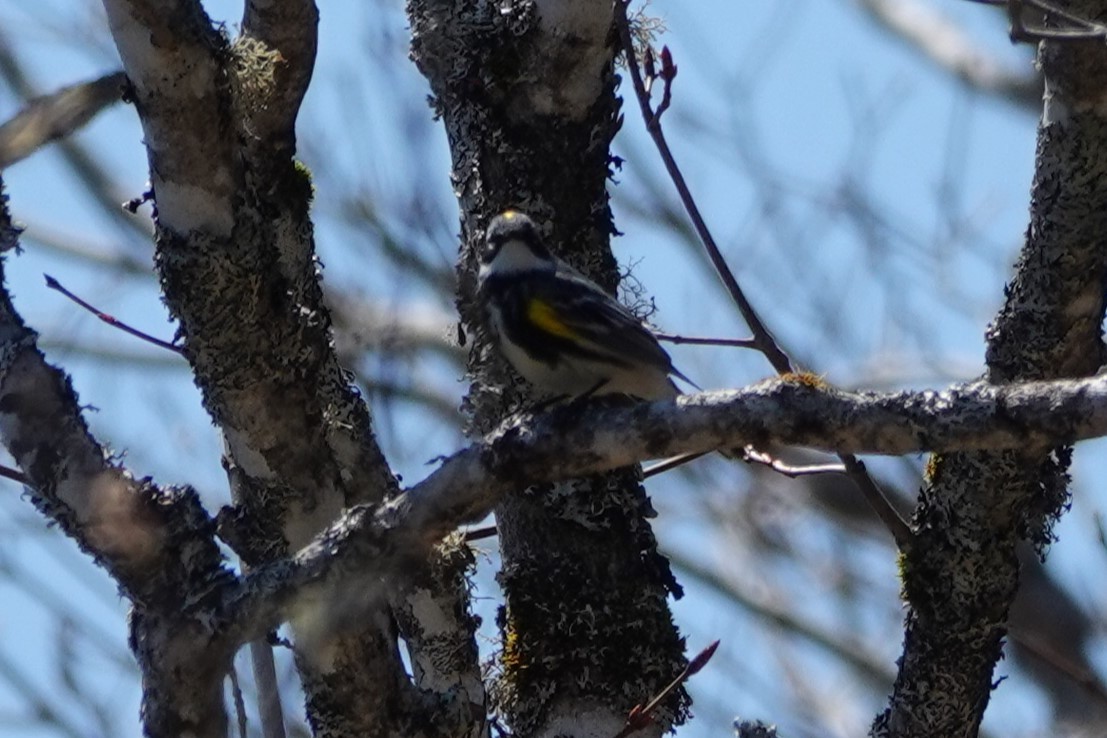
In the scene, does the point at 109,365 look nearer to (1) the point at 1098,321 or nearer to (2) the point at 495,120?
(2) the point at 495,120

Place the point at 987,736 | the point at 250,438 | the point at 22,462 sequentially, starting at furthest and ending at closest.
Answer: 1. the point at 987,736
2. the point at 250,438
3. the point at 22,462

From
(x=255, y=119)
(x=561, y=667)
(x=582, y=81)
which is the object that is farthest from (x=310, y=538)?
(x=582, y=81)

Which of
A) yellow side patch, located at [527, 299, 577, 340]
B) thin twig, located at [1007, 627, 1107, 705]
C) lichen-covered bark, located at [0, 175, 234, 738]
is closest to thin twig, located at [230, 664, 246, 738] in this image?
lichen-covered bark, located at [0, 175, 234, 738]

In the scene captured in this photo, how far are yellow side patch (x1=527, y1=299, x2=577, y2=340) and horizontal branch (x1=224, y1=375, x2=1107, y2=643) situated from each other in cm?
65

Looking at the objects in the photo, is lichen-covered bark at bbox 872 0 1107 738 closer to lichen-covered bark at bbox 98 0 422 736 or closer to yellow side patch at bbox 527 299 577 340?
A: yellow side patch at bbox 527 299 577 340

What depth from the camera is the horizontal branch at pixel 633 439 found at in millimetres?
2789

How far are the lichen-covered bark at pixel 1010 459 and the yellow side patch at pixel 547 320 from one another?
92cm

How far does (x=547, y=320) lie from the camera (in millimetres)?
3857

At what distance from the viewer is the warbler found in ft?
12.6

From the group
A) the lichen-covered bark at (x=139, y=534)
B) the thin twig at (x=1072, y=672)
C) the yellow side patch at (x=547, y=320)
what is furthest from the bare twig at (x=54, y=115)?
the thin twig at (x=1072, y=672)

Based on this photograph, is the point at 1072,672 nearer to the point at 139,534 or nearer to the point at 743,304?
the point at 743,304

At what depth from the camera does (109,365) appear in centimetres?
1198

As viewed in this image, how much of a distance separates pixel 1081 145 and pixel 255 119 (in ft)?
6.11

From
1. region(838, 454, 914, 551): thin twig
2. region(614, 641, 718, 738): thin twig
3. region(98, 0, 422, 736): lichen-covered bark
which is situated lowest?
Answer: region(614, 641, 718, 738): thin twig
